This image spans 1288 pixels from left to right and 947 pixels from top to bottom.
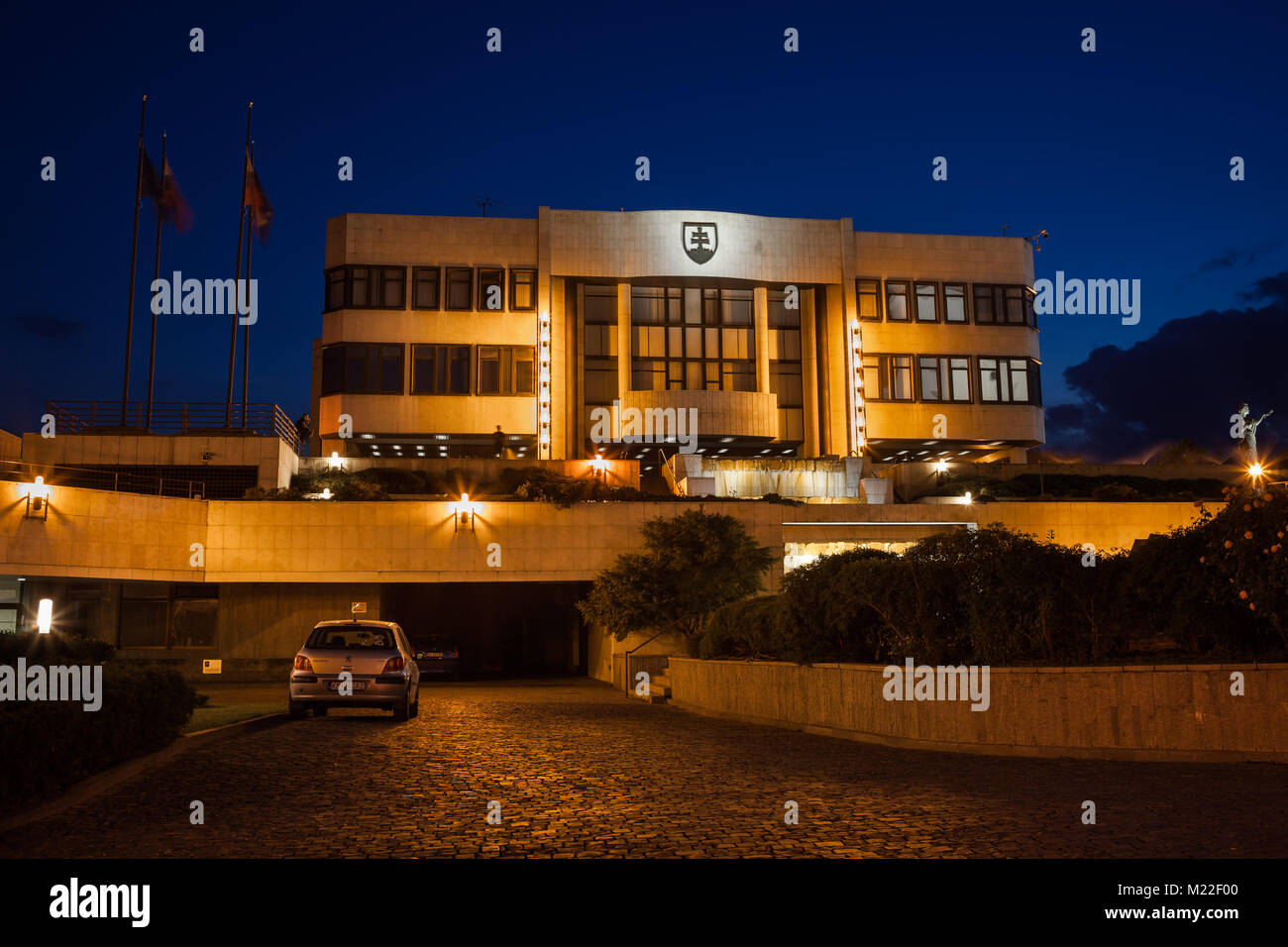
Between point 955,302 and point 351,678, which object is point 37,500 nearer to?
point 351,678

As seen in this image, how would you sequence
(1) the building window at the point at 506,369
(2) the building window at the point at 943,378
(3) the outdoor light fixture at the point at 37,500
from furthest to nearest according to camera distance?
(2) the building window at the point at 943,378 → (1) the building window at the point at 506,369 → (3) the outdoor light fixture at the point at 37,500

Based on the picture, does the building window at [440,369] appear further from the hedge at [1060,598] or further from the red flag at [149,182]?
the hedge at [1060,598]

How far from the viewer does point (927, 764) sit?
40.8ft

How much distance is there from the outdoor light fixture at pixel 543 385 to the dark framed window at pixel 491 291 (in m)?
1.76

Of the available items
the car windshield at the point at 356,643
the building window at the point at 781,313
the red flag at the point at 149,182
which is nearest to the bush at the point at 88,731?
the car windshield at the point at 356,643

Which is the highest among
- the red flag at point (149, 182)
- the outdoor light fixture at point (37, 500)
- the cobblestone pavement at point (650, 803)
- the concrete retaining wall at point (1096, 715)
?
the red flag at point (149, 182)

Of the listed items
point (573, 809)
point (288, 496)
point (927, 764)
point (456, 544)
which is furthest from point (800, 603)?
point (288, 496)

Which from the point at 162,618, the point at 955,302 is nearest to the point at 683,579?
the point at 162,618

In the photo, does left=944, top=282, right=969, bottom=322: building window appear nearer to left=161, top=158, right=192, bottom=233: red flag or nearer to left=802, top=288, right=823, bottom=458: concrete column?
left=802, top=288, right=823, bottom=458: concrete column

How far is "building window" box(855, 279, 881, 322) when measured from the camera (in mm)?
48281

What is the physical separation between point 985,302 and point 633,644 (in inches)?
1077

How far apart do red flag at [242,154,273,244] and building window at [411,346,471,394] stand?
7.18 m

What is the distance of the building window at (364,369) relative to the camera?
45000mm

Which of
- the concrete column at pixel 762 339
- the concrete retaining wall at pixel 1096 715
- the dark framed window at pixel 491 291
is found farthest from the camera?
the concrete column at pixel 762 339
